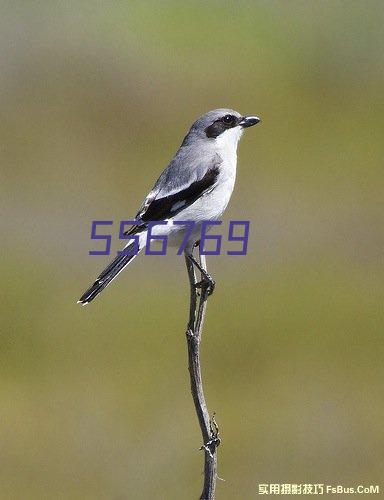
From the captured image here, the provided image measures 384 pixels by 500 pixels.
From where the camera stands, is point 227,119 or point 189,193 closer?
point 189,193

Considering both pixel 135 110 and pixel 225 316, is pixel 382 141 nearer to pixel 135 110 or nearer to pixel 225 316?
pixel 135 110

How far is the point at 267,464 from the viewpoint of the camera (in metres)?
6.38

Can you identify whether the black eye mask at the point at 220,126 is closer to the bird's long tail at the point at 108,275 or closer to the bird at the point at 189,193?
the bird at the point at 189,193

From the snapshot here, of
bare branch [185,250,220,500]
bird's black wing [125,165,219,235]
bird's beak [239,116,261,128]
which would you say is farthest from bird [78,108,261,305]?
bare branch [185,250,220,500]

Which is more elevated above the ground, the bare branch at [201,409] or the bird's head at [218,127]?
the bird's head at [218,127]

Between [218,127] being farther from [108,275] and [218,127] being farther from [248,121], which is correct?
[108,275]

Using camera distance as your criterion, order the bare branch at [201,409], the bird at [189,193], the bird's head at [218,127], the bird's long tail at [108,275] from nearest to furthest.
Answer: the bare branch at [201,409], the bird's long tail at [108,275], the bird at [189,193], the bird's head at [218,127]

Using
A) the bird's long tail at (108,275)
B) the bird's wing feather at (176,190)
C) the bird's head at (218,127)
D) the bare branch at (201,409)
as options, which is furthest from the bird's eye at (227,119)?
the bare branch at (201,409)

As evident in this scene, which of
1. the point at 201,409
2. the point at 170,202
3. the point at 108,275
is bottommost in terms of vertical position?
the point at 201,409

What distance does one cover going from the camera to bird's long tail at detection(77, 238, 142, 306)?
11.5 feet

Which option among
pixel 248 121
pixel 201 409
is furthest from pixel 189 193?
pixel 201 409

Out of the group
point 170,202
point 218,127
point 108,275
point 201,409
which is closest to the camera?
point 201,409

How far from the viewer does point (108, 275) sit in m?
3.59

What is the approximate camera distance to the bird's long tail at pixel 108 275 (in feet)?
11.5
